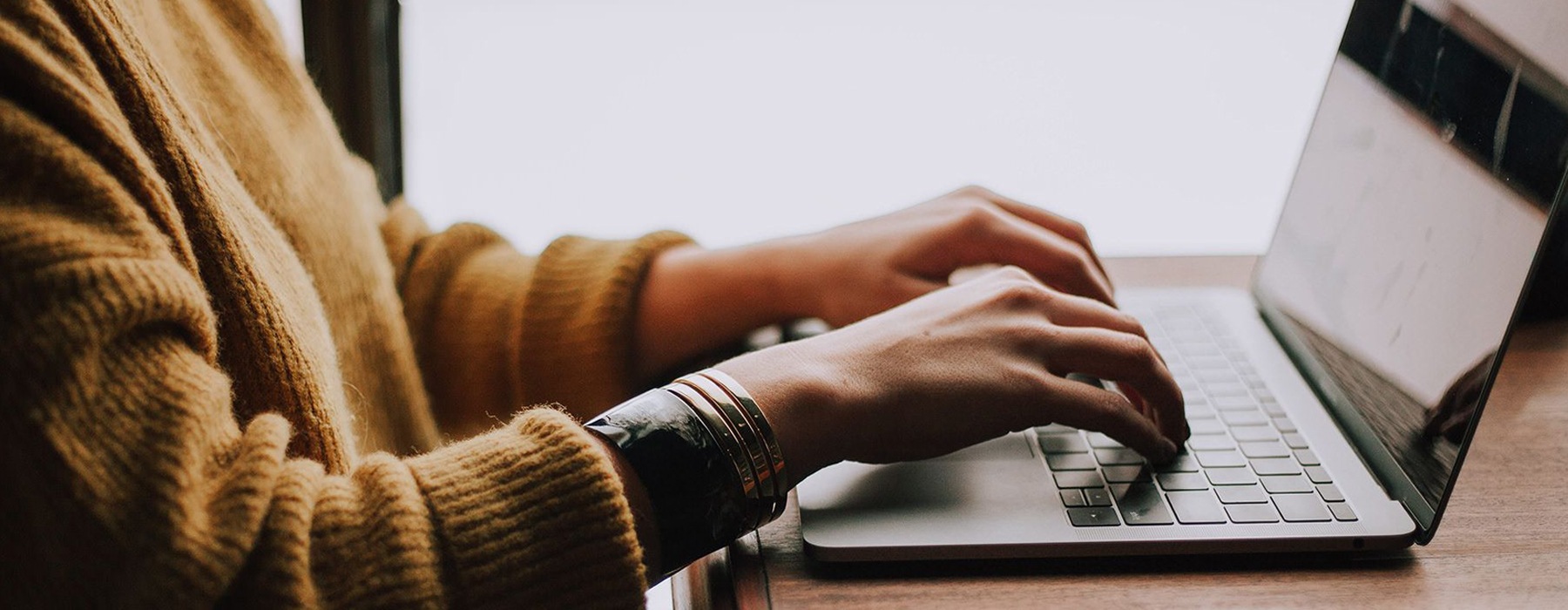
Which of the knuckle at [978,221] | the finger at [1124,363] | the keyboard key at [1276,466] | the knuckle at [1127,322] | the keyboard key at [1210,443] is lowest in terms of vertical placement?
the keyboard key at [1210,443]

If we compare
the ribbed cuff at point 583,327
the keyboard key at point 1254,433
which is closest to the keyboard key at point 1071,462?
the keyboard key at point 1254,433

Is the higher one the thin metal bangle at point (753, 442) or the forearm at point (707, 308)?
the thin metal bangle at point (753, 442)

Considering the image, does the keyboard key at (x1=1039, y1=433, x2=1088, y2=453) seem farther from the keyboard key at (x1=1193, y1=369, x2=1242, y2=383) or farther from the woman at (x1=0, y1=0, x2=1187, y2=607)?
the keyboard key at (x1=1193, y1=369, x2=1242, y2=383)

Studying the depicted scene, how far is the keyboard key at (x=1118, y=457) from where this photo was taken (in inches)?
23.1

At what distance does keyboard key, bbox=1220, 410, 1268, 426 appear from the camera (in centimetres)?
64

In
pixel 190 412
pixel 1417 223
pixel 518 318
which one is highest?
pixel 1417 223

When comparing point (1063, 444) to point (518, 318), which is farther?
point (518, 318)

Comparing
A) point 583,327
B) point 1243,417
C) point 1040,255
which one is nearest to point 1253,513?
point 1243,417

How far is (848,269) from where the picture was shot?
75cm

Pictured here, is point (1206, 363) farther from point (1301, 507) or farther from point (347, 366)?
point (347, 366)

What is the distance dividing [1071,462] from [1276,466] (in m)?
0.12

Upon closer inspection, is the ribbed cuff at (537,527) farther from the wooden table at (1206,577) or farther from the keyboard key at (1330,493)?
the keyboard key at (1330,493)

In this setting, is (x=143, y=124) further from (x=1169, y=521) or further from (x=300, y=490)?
(x=1169, y=521)

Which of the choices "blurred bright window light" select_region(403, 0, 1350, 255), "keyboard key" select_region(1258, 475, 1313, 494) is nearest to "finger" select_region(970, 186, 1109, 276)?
"keyboard key" select_region(1258, 475, 1313, 494)
